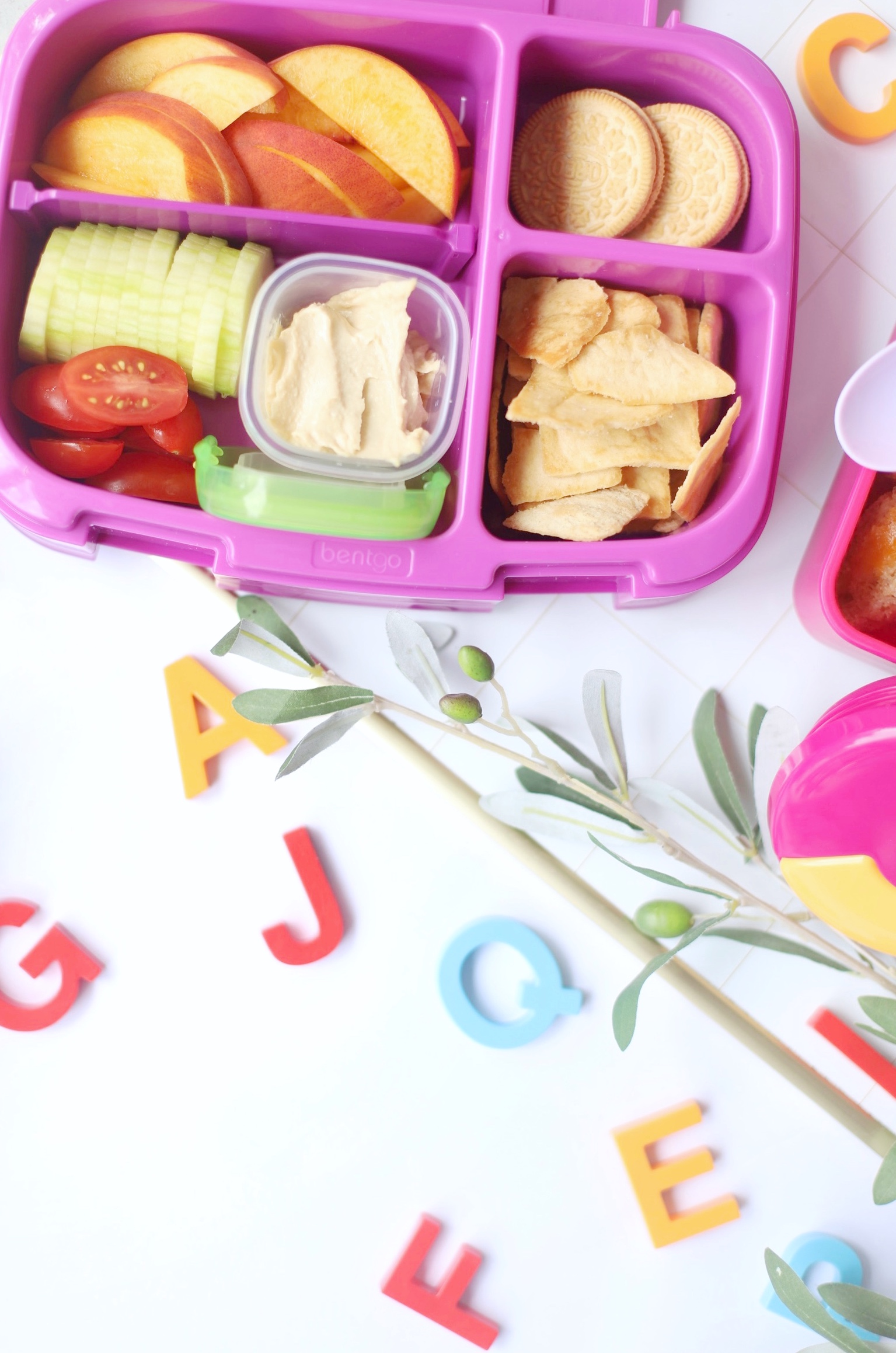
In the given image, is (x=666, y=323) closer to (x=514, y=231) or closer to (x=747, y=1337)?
(x=514, y=231)

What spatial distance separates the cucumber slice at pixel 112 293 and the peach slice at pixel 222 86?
0.14 metres

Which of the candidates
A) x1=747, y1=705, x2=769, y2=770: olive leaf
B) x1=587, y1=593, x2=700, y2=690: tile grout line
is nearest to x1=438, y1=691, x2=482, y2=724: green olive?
x1=587, y1=593, x2=700, y2=690: tile grout line

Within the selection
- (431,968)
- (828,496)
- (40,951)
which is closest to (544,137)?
(828,496)

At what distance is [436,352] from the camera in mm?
848

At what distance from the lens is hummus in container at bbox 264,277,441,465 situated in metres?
0.79

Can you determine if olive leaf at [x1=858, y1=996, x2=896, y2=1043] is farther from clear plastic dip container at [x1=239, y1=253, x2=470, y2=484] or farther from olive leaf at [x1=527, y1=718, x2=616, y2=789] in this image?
clear plastic dip container at [x1=239, y1=253, x2=470, y2=484]

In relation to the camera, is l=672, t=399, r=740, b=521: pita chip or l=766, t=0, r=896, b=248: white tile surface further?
l=766, t=0, r=896, b=248: white tile surface

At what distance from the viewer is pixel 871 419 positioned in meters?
0.86

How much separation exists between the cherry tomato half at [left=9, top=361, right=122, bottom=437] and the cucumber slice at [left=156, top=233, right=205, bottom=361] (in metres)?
0.09

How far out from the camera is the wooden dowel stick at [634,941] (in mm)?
963

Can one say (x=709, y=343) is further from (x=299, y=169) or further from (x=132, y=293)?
(x=132, y=293)

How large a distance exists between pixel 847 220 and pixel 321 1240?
1.22 meters

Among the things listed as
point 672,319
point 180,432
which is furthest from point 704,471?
point 180,432

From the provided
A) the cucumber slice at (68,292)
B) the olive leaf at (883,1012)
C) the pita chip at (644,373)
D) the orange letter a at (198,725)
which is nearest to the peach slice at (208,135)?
the cucumber slice at (68,292)
